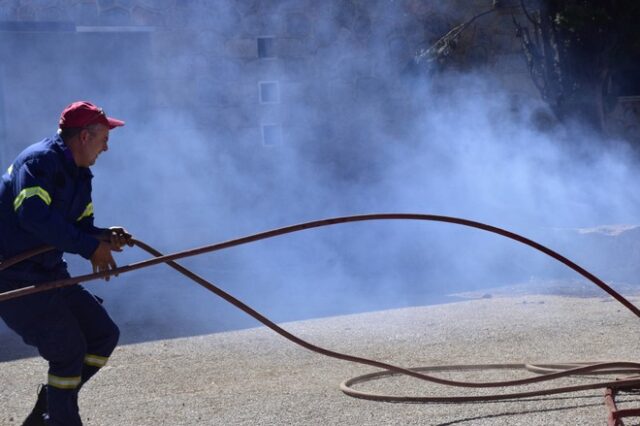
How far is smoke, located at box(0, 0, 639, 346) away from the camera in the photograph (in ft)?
36.8

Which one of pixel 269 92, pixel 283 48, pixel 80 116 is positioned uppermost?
pixel 283 48

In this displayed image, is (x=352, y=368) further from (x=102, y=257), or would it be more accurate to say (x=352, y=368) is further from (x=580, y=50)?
(x=580, y=50)

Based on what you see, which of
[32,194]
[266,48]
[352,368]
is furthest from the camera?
[266,48]

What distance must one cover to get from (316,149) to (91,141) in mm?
9170

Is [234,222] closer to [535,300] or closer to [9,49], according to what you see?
[9,49]

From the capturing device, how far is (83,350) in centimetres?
415

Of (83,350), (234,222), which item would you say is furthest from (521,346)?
(234,222)

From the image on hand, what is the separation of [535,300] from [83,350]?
16.6ft

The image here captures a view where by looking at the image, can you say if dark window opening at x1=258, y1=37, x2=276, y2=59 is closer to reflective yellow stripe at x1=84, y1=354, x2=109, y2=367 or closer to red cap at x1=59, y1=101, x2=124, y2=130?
red cap at x1=59, y1=101, x2=124, y2=130

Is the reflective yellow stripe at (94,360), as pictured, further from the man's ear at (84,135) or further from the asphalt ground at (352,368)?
the man's ear at (84,135)

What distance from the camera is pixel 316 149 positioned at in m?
13.3

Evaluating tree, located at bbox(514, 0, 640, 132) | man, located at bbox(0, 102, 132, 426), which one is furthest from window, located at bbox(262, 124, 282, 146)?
man, located at bbox(0, 102, 132, 426)

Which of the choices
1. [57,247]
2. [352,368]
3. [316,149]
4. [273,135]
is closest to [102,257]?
[57,247]

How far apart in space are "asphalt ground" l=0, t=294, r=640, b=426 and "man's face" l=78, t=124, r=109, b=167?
144 centimetres
